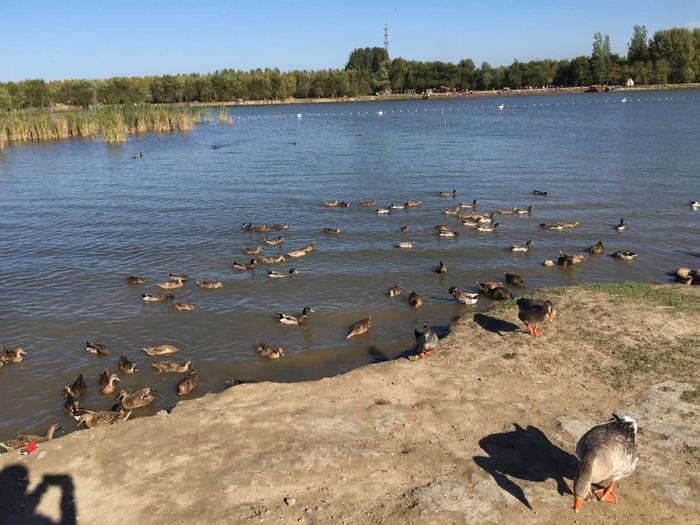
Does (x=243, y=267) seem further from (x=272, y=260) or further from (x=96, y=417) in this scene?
(x=96, y=417)

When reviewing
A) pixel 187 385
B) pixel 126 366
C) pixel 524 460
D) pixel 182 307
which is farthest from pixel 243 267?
pixel 524 460

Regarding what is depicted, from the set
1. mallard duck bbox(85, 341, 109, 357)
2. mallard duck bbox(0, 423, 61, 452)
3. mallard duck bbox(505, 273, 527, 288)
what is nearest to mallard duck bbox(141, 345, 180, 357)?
mallard duck bbox(85, 341, 109, 357)

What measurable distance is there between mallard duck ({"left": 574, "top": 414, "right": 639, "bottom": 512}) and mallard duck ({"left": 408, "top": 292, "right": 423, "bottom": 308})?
1032 centimetres

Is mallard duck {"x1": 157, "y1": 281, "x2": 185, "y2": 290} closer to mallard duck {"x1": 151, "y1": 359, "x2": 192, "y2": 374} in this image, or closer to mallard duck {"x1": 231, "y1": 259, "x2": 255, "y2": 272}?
mallard duck {"x1": 231, "y1": 259, "x2": 255, "y2": 272}

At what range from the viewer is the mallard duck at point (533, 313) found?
1500 centimetres

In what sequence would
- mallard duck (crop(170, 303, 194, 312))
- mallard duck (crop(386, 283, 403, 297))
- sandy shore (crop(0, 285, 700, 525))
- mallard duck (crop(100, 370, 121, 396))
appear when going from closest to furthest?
sandy shore (crop(0, 285, 700, 525)), mallard duck (crop(100, 370, 121, 396)), mallard duck (crop(170, 303, 194, 312)), mallard duck (crop(386, 283, 403, 297))

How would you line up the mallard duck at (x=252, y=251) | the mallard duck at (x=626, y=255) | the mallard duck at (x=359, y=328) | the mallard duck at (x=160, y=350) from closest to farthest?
the mallard duck at (x=160, y=350)
the mallard duck at (x=359, y=328)
the mallard duck at (x=626, y=255)
the mallard duck at (x=252, y=251)

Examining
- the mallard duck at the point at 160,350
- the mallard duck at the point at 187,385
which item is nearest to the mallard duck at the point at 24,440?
the mallard duck at the point at 187,385

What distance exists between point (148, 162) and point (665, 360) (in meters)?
49.5

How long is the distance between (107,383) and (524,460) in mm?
11084

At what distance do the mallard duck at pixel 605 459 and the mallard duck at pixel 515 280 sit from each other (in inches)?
457

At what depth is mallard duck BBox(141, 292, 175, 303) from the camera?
20.6m

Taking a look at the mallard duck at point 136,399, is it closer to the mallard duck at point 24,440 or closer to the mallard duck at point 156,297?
the mallard duck at point 24,440

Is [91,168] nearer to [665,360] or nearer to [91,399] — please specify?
[91,399]
